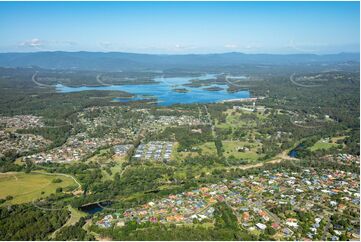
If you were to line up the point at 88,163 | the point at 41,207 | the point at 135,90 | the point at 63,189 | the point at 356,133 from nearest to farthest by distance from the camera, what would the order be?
the point at 41,207 → the point at 63,189 → the point at 88,163 → the point at 356,133 → the point at 135,90

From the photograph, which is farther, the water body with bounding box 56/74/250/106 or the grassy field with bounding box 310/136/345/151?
the water body with bounding box 56/74/250/106

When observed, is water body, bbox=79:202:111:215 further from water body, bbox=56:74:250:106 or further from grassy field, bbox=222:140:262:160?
water body, bbox=56:74:250:106

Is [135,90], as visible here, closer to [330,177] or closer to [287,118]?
[287,118]

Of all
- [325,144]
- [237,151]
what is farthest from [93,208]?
[325,144]

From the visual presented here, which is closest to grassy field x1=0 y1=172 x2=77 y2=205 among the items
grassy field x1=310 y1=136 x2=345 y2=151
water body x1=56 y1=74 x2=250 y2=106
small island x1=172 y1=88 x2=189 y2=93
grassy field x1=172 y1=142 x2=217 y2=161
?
grassy field x1=172 y1=142 x2=217 y2=161

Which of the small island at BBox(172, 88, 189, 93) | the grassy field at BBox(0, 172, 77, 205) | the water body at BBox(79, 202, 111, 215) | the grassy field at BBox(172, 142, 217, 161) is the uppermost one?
the small island at BBox(172, 88, 189, 93)

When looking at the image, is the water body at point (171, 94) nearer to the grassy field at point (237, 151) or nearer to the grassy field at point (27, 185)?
the grassy field at point (237, 151)

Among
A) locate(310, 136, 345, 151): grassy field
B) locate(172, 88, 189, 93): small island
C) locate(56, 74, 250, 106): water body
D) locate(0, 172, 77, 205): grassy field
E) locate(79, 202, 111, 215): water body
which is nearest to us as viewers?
locate(79, 202, 111, 215): water body

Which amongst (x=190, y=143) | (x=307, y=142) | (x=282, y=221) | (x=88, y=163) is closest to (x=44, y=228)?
(x=88, y=163)
